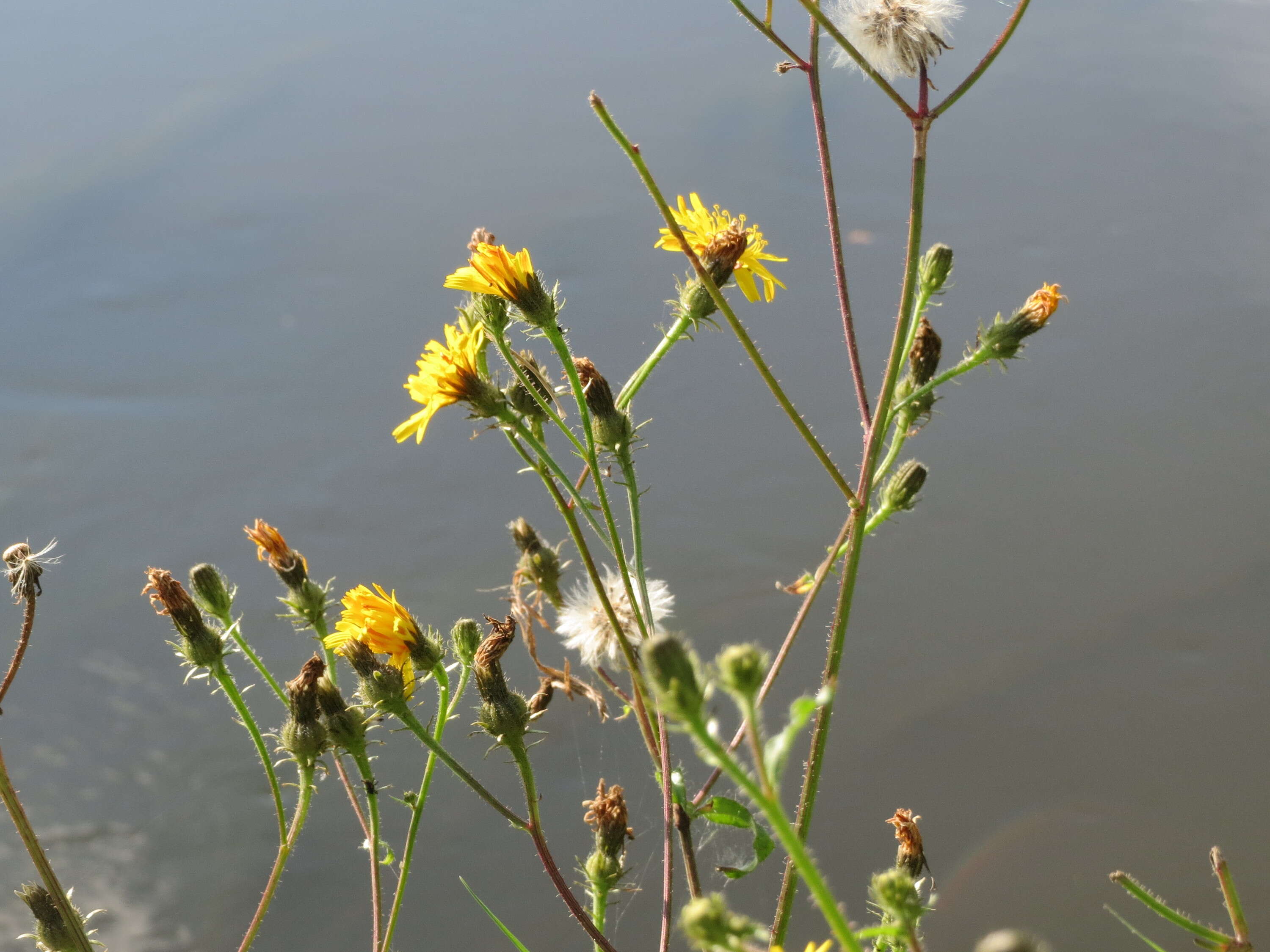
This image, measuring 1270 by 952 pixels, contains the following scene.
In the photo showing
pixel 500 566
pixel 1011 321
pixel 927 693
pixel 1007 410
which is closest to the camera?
pixel 1011 321

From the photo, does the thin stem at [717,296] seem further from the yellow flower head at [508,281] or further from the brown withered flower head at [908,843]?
the brown withered flower head at [908,843]

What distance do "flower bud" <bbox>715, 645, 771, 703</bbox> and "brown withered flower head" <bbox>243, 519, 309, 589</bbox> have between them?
17.9 inches

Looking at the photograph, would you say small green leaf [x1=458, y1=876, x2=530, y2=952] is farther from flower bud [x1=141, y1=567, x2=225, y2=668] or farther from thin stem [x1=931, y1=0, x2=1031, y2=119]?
thin stem [x1=931, y1=0, x2=1031, y2=119]

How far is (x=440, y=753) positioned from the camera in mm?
525

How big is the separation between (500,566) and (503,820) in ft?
1.03

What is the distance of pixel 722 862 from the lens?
0.97 metres

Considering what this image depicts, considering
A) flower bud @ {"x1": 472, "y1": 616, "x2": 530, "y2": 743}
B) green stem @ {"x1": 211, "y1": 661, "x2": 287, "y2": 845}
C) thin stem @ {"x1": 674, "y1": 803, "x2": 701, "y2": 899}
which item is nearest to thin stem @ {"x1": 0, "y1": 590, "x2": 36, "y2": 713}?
green stem @ {"x1": 211, "y1": 661, "x2": 287, "y2": 845}

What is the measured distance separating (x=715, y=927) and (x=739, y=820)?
216 millimetres

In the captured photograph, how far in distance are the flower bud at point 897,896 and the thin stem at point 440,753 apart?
0.21 metres

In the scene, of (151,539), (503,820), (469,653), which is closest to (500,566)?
(503,820)

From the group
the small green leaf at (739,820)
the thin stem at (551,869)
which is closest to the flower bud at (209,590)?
the thin stem at (551,869)

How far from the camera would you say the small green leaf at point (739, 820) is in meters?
0.51

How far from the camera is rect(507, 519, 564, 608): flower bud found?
2.35 ft

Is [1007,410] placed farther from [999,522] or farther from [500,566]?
[500,566]
